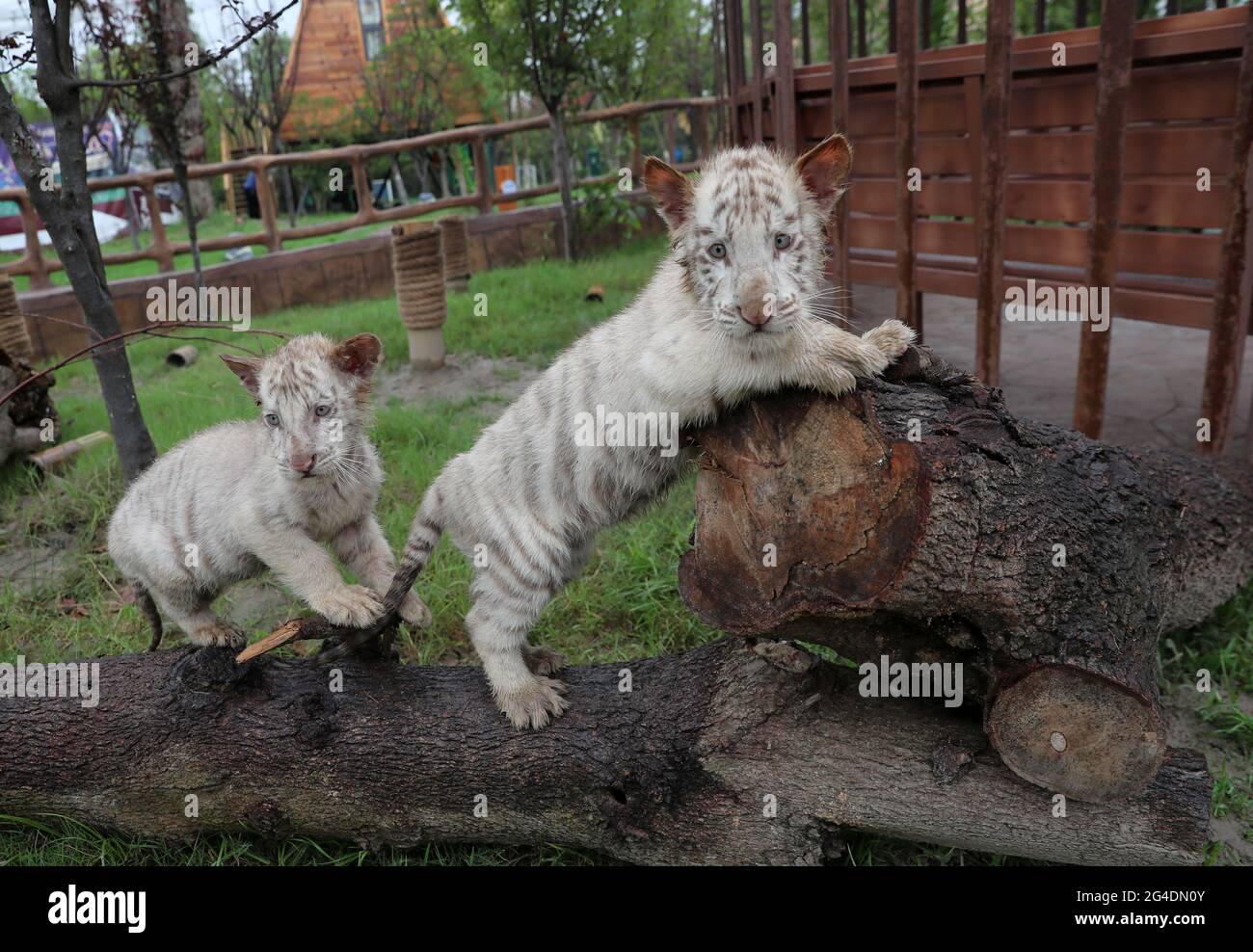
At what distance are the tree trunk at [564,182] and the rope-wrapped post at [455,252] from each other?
2.04 meters

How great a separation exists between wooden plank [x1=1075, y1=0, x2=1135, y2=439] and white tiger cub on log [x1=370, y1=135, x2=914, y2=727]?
6.77 feet

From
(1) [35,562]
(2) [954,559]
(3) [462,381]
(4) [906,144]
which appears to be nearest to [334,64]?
(3) [462,381]

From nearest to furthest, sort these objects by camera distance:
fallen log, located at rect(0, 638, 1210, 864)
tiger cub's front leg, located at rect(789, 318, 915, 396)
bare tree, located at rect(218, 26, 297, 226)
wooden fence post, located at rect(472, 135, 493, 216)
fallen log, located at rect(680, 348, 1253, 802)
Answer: fallen log, located at rect(680, 348, 1253, 802), tiger cub's front leg, located at rect(789, 318, 915, 396), fallen log, located at rect(0, 638, 1210, 864), wooden fence post, located at rect(472, 135, 493, 216), bare tree, located at rect(218, 26, 297, 226)

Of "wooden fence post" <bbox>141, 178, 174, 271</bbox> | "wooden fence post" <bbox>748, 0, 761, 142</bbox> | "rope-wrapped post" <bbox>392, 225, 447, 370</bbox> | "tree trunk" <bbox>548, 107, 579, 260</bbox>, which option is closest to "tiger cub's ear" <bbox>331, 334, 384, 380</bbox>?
"wooden fence post" <bbox>748, 0, 761, 142</bbox>

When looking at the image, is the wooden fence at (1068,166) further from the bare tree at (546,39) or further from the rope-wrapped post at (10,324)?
the rope-wrapped post at (10,324)

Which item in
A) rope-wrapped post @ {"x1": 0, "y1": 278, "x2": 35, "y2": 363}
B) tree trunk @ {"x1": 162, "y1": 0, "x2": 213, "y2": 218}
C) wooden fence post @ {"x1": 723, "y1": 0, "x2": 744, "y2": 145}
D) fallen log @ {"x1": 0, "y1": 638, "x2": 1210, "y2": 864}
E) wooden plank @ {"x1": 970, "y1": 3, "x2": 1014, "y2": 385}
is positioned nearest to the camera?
fallen log @ {"x1": 0, "y1": 638, "x2": 1210, "y2": 864}

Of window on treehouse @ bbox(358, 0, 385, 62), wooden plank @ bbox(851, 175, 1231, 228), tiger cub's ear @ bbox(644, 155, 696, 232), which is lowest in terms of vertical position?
wooden plank @ bbox(851, 175, 1231, 228)

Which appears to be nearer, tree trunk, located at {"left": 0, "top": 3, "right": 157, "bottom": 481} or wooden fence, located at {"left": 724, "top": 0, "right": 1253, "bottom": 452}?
wooden fence, located at {"left": 724, "top": 0, "right": 1253, "bottom": 452}

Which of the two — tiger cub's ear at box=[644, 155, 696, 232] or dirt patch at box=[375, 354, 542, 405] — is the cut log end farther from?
dirt patch at box=[375, 354, 542, 405]

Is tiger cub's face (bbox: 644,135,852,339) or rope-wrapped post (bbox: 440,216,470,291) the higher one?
tiger cub's face (bbox: 644,135,852,339)

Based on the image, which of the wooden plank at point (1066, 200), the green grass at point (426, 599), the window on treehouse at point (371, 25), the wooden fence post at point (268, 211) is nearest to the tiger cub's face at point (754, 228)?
the green grass at point (426, 599)

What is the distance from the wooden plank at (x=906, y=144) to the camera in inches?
205

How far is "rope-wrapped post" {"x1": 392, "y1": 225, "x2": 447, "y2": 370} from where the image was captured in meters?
7.71
